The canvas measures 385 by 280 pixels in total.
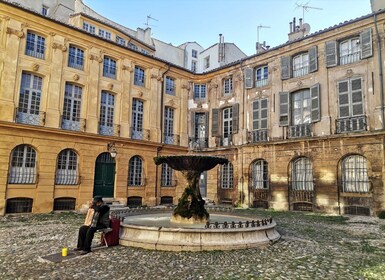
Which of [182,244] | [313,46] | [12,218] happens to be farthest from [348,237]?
[12,218]

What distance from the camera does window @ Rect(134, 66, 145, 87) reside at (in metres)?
20.3

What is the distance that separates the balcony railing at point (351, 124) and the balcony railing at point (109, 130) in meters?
12.6

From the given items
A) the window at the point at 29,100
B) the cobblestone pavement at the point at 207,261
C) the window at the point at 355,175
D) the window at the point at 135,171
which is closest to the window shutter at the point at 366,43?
the window at the point at 355,175

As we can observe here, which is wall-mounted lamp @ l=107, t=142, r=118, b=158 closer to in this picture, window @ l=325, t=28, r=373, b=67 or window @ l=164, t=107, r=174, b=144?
window @ l=164, t=107, r=174, b=144

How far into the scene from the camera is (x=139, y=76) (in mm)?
20516

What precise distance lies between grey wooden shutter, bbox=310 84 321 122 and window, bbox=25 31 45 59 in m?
15.0

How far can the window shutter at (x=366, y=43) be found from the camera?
Answer: 49.9ft

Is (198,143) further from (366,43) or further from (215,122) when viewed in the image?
(366,43)

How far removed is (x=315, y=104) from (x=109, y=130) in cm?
1211

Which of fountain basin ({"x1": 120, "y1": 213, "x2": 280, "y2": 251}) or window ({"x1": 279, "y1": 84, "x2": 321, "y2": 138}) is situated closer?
fountain basin ({"x1": 120, "y1": 213, "x2": 280, "y2": 251})

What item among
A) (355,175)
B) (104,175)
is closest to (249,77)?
(355,175)

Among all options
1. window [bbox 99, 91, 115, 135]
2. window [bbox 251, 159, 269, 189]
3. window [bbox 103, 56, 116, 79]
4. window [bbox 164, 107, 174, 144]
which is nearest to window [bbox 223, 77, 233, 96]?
window [bbox 164, 107, 174, 144]

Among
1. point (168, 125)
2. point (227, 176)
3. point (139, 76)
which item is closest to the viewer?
point (139, 76)

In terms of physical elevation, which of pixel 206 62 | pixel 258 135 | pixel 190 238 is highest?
pixel 206 62
